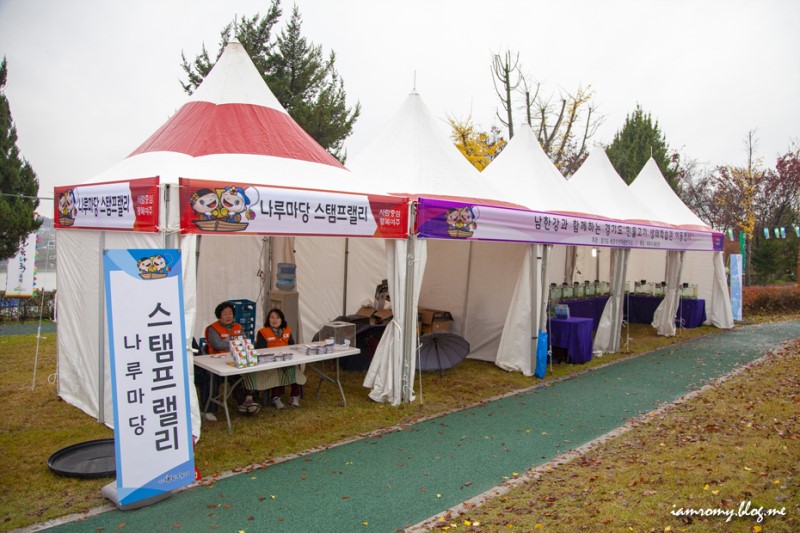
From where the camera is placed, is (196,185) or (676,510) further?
(196,185)

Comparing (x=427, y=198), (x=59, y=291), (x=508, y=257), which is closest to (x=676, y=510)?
(x=427, y=198)

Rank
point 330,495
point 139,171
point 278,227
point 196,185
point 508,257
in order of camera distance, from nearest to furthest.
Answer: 1. point 330,495
2. point 196,185
3. point 278,227
4. point 139,171
5. point 508,257

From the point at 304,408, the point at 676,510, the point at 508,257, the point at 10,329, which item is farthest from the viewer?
the point at 10,329

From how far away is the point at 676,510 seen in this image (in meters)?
3.61

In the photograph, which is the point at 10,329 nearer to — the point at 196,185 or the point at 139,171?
the point at 139,171

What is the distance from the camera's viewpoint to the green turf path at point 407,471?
11.9 ft

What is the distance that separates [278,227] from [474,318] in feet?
15.4

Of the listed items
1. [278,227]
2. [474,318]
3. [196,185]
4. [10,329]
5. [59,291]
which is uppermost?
[196,185]

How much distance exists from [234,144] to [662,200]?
10.9 m

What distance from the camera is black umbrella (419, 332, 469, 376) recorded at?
7.39 m

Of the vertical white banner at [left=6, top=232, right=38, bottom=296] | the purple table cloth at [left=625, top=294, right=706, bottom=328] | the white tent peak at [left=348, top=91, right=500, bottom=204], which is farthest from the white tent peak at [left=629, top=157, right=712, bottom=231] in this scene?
the vertical white banner at [left=6, top=232, right=38, bottom=296]

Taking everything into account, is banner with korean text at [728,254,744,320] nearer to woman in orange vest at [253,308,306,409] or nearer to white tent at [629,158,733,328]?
white tent at [629,158,733,328]

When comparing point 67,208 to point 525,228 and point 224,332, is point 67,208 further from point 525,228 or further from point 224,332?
point 525,228

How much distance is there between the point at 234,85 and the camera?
6391mm
